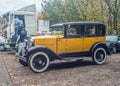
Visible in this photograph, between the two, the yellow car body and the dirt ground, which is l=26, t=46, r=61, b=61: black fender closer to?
the yellow car body

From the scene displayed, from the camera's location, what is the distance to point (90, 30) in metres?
13.3

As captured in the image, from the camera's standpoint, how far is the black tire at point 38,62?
38.0ft

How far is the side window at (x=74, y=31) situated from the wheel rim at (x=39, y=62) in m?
1.62

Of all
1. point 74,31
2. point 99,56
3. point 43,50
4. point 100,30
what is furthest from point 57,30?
point 99,56

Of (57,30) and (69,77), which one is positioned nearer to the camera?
(69,77)

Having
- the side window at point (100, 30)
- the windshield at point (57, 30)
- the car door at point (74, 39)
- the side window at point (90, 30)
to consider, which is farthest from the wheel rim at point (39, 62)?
the side window at point (100, 30)

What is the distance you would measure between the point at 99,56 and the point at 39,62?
121 inches

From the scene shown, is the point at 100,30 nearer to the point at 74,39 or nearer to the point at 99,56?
the point at 99,56

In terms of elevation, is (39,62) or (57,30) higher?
(57,30)

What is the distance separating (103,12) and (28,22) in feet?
32.8

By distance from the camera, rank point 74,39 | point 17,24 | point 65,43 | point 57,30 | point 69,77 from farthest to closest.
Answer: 1. point 17,24
2. point 57,30
3. point 74,39
4. point 65,43
5. point 69,77

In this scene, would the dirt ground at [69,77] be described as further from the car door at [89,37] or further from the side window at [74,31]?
the side window at [74,31]

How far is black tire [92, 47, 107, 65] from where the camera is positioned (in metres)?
13.2

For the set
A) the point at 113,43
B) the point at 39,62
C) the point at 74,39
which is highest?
the point at 74,39
